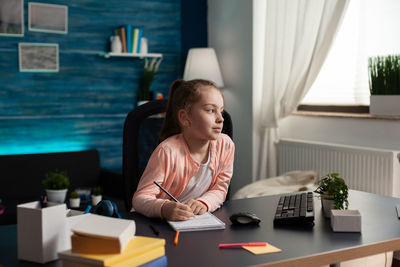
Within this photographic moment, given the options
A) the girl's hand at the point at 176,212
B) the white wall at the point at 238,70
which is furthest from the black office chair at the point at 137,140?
the white wall at the point at 238,70

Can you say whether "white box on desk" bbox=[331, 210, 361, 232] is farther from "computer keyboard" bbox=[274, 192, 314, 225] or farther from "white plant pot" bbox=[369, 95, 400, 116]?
"white plant pot" bbox=[369, 95, 400, 116]

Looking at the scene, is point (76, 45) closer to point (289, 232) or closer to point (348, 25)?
point (348, 25)

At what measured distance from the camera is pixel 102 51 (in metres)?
4.45

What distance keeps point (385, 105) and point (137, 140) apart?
1.85m

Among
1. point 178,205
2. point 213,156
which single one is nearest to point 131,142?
point 213,156

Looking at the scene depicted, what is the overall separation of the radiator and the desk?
1.41 m

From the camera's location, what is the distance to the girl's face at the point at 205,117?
1.67 metres

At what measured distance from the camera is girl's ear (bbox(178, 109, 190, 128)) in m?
1.75

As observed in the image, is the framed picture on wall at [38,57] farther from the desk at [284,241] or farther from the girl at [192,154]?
the desk at [284,241]

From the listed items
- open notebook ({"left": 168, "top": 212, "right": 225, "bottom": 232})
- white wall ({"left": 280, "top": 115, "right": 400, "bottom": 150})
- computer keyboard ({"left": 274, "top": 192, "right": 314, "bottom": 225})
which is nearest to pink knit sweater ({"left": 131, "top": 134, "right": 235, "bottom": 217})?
open notebook ({"left": 168, "top": 212, "right": 225, "bottom": 232})

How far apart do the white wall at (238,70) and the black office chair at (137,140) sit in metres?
2.32

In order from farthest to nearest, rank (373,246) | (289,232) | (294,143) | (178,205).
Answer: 1. (294,143)
2. (178,205)
3. (289,232)
4. (373,246)

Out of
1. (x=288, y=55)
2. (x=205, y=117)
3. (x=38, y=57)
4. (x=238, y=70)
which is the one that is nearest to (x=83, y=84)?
(x=38, y=57)

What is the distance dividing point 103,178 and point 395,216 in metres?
2.93
